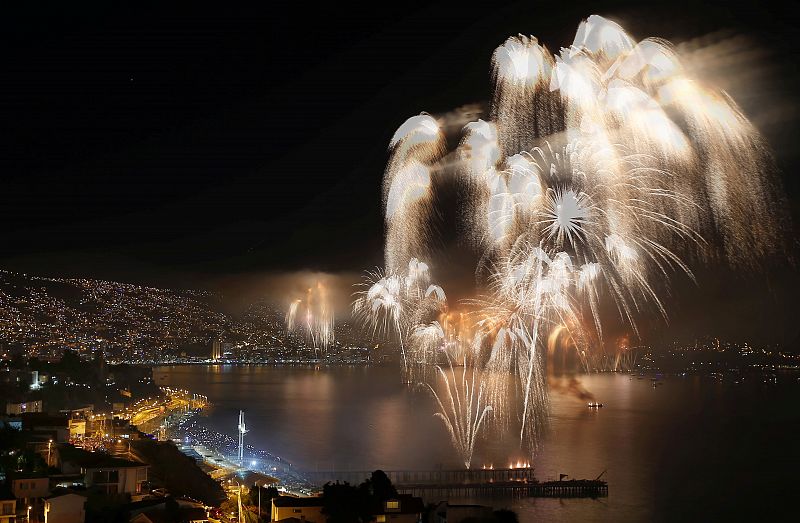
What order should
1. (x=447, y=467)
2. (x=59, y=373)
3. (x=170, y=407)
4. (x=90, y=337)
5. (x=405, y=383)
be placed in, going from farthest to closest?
(x=90, y=337)
(x=405, y=383)
(x=170, y=407)
(x=59, y=373)
(x=447, y=467)

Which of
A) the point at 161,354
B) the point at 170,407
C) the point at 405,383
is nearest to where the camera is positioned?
the point at 170,407

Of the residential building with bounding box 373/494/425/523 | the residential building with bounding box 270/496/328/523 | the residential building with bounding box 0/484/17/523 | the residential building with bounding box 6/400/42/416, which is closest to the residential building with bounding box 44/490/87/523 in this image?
the residential building with bounding box 0/484/17/523

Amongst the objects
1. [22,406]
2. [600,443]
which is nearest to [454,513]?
[22,406]

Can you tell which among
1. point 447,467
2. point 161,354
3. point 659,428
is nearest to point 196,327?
point 161,354

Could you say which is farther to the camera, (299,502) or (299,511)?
(299,502)

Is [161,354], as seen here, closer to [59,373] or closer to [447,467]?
[59,373]

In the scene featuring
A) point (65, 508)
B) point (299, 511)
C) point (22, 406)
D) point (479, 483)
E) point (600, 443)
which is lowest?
point (479, 483)

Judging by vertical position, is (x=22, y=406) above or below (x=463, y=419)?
above

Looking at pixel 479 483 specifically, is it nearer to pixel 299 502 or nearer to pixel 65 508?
pixel 299 502
